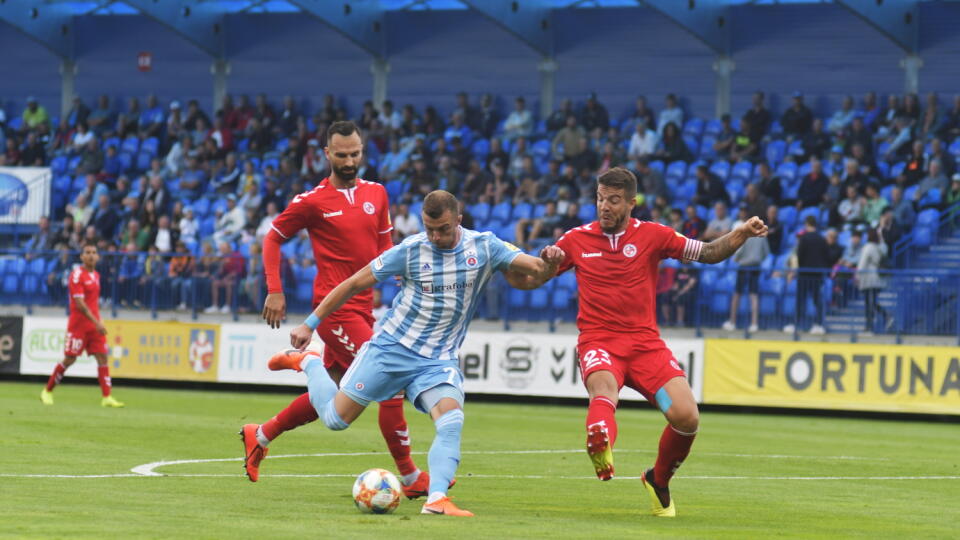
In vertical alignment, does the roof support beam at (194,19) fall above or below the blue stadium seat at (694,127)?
above

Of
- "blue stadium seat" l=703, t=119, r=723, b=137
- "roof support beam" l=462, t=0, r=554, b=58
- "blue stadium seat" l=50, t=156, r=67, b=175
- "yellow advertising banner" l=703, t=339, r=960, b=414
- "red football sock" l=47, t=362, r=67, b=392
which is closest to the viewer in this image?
"red football sock" l=47, t=362, r=67, b=392

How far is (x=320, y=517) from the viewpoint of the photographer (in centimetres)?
872

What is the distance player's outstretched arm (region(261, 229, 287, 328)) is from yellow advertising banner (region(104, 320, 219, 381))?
15.8 metres

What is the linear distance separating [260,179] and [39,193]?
17.6ft

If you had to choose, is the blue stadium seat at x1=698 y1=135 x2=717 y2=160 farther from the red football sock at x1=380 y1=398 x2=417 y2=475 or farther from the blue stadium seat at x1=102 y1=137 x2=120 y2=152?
the red football sock at x1=380 y1=398 x2=417 y2=475

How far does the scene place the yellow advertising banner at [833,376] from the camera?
22.8 metres

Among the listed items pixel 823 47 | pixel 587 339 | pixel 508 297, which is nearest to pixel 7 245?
pixel 508 297

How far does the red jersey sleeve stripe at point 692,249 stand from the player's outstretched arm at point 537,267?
3.59 ft

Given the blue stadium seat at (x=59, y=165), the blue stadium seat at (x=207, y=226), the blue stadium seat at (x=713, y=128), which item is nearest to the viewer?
the blue stadium seat at (x=713, y=128)

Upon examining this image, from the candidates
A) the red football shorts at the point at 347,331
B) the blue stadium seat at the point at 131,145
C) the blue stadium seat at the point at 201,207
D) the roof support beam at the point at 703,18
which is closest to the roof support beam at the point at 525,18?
the roof support beam at the point at 703,18

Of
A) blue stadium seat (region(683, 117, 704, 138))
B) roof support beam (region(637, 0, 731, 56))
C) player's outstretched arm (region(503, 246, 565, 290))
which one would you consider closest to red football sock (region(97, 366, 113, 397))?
player's outstretched arm (region(503, 246, 565, 290))

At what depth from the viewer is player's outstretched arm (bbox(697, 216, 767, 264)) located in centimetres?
932

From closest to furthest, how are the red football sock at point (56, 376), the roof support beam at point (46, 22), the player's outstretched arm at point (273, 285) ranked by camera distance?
the player's outstretched arm at point (273, 285), the red football sock at point (56, 376), the roof support beam at point (46, 22)

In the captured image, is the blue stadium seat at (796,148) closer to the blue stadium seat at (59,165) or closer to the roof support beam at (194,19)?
the roof support beam at (194,19)
